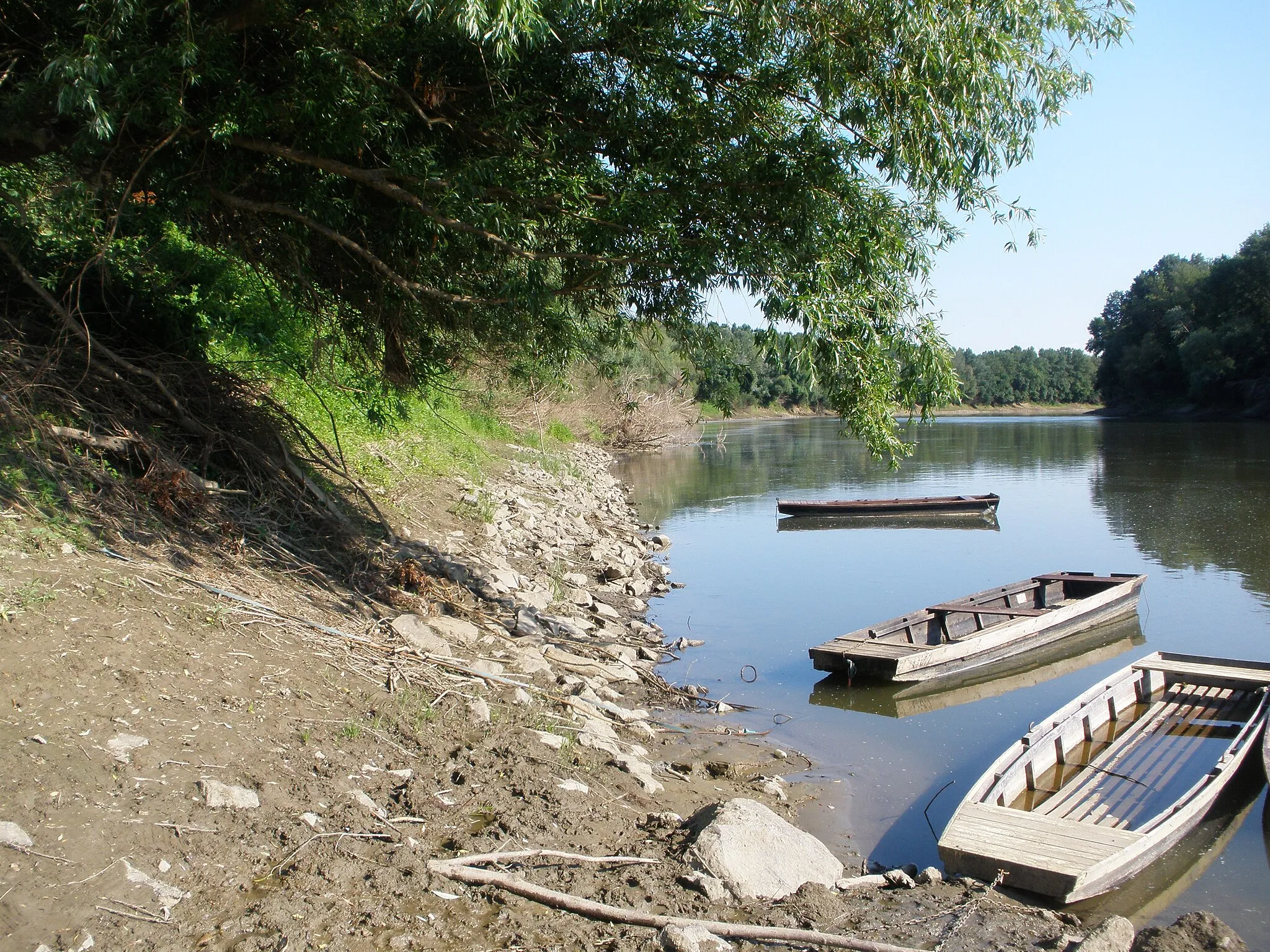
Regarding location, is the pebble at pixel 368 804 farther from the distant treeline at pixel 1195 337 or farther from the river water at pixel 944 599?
the distant treeline at pixel 1195 337

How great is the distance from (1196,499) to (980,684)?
769 inches

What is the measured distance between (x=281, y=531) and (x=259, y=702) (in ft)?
10.4

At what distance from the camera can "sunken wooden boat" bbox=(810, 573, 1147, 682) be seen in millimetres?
10570

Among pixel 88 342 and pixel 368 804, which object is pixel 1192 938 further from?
pixel 88 342

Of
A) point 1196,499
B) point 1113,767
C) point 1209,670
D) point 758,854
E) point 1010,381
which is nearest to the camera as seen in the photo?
point 758,854

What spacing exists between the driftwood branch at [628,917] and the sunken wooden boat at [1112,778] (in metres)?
1.82

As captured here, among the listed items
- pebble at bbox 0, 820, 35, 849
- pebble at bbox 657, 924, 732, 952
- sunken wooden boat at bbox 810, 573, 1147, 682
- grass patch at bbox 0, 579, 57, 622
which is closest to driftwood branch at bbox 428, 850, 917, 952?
pebble at bbox 657, 924, 732, 952

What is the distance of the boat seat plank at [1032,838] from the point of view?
18.9 feet

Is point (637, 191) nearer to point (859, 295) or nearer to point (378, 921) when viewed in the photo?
point (859, 295)

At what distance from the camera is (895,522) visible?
25438 mm

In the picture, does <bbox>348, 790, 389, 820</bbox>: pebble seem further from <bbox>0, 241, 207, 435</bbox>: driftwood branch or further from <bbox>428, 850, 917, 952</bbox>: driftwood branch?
<bbox>0, 241, 207, 435</bbox>: driftwood branch

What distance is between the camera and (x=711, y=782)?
6.97 metres

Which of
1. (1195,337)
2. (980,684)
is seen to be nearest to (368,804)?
(980,684)

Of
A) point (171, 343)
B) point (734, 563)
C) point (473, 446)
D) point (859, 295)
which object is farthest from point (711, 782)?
point (473, 446)
